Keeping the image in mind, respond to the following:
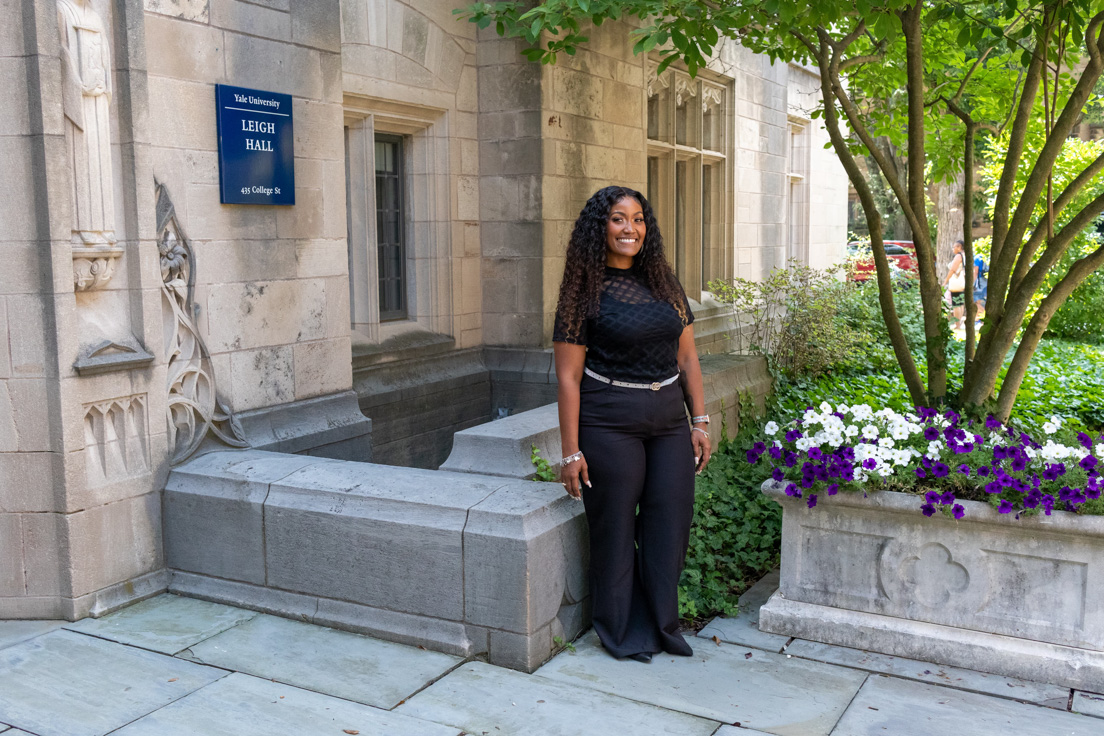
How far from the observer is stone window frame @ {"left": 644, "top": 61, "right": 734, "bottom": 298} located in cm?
1120

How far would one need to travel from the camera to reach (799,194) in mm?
17141

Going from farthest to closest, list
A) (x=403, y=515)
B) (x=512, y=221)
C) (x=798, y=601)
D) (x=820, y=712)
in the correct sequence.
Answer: (x=512, y=221) → (x=798, y=601) → (x=403, y=515) → (x=820, y=712)

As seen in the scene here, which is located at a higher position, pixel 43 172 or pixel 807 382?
pixel 43 172

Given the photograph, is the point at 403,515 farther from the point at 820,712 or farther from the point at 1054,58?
the point at 1054,58

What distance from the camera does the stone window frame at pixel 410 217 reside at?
7.47 m

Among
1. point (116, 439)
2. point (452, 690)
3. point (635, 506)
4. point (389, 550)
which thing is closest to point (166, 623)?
point (116, 439)

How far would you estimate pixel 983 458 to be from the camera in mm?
4379

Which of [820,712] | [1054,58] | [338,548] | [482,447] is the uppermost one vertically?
[1054,58]

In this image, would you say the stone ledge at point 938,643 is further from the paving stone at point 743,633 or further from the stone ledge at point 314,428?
the stone ledge at point 314,428

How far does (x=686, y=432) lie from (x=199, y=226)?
8.56 ft

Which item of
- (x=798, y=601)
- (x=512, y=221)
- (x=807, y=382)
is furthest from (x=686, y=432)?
(x=807, y=382)

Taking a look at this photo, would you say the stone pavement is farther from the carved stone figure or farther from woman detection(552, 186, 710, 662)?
the carved stone figure

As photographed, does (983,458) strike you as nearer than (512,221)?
Yes

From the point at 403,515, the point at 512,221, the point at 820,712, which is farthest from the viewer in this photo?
the point at 512,221
